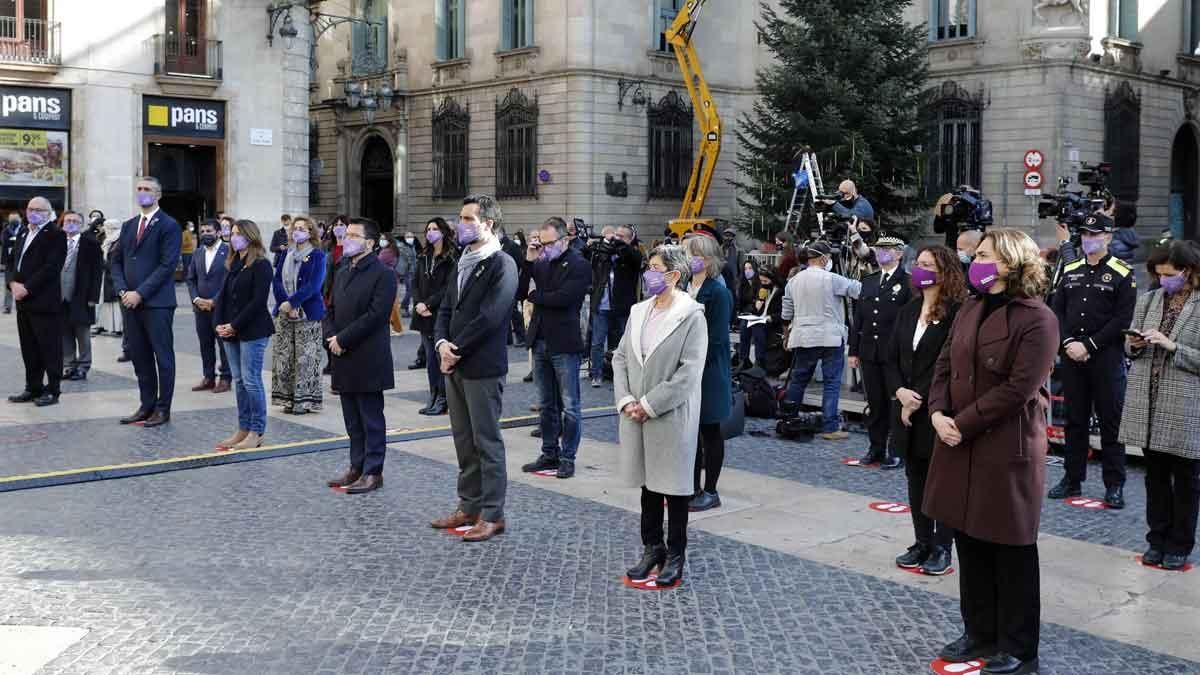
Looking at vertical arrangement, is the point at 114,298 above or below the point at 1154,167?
below

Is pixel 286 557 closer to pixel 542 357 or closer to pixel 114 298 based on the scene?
pixel 542 357

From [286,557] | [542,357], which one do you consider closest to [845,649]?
[286,557]

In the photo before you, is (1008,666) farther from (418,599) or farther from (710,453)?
(710,453)

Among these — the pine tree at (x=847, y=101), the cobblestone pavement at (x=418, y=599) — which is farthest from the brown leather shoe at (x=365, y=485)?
the pine tree at (x=847, y=101)

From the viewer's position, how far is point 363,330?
855cm

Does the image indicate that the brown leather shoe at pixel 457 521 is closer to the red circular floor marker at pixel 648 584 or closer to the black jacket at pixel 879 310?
the red circular floor marker at pixel 648 584

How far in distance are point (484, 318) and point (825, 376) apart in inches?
196

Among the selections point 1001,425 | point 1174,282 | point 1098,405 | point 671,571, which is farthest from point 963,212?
point 1001,425

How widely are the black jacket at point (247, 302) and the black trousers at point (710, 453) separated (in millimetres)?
3953

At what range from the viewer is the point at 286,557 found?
700 cm

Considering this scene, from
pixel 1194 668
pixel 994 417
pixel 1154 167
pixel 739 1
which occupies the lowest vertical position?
pixel 1194 668

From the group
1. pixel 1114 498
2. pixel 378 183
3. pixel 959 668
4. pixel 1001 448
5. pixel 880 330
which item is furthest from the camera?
pixel 378 183

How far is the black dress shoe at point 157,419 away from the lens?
443 inches

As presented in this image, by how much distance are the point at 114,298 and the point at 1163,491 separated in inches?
625
